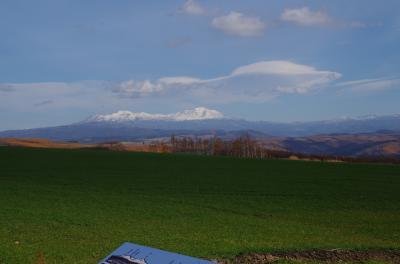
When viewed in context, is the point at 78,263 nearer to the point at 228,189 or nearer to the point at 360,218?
the point at 360,218

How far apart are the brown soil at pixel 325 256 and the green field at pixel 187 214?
574 millimetres

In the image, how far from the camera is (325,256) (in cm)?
1659

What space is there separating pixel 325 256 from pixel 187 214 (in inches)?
388

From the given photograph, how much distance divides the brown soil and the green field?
57 centimetres

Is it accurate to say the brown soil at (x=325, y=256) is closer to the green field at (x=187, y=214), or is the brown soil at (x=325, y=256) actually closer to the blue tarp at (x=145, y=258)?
the green field at (x=187, y=214)

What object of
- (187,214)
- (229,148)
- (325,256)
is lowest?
(325,256)

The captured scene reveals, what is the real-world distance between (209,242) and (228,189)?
818 inches

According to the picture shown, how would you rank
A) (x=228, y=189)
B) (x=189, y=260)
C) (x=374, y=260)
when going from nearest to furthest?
(x=189, y=260)
(x=374, y=260)
(x=228, y=189)

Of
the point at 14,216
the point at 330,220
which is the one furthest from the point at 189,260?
the point at 330,220

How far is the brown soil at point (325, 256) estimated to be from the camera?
15836mm

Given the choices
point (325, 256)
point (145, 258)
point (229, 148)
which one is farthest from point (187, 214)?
point (229, 148)

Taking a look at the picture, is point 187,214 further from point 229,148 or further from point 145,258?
point 229,148

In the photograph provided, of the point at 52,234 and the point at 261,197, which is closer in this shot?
the point at 52,234

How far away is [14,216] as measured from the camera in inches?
892
